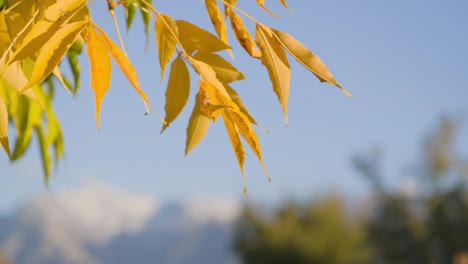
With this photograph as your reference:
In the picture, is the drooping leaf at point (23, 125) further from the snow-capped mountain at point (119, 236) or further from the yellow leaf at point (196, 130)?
the snow-capped mountain at point (119, 236)

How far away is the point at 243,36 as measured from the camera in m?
0.52

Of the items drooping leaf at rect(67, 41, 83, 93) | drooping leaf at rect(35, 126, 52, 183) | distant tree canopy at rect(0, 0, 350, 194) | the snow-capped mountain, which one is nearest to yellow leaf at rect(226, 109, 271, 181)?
distant tree canopy at rect(0, 0, 350, 194)

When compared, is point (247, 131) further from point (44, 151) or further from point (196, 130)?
point (44, 151)

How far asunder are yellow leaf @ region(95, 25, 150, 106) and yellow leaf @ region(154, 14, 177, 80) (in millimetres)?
68

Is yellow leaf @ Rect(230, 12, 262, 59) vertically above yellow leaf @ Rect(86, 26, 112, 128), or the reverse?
yellow leaf @ Rect(86, 26, 112, 128)

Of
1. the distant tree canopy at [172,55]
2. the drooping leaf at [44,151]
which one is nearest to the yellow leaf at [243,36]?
the distant tree canopy at [172,55]

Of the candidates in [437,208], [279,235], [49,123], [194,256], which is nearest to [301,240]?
[279,235]

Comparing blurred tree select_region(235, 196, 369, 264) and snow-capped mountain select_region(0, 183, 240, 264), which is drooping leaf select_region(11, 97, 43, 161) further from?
snow-capped mountain select_region(0, 183, 240, 264)

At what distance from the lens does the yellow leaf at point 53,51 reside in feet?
1.30

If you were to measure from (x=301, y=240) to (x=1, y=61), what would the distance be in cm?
1867

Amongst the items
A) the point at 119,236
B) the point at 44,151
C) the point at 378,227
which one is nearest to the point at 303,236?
the point at 378,227

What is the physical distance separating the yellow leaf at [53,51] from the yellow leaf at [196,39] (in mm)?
111

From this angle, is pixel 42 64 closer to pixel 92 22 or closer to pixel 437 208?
pixel 92 22

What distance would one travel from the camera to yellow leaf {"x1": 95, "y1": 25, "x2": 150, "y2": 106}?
402 mm
